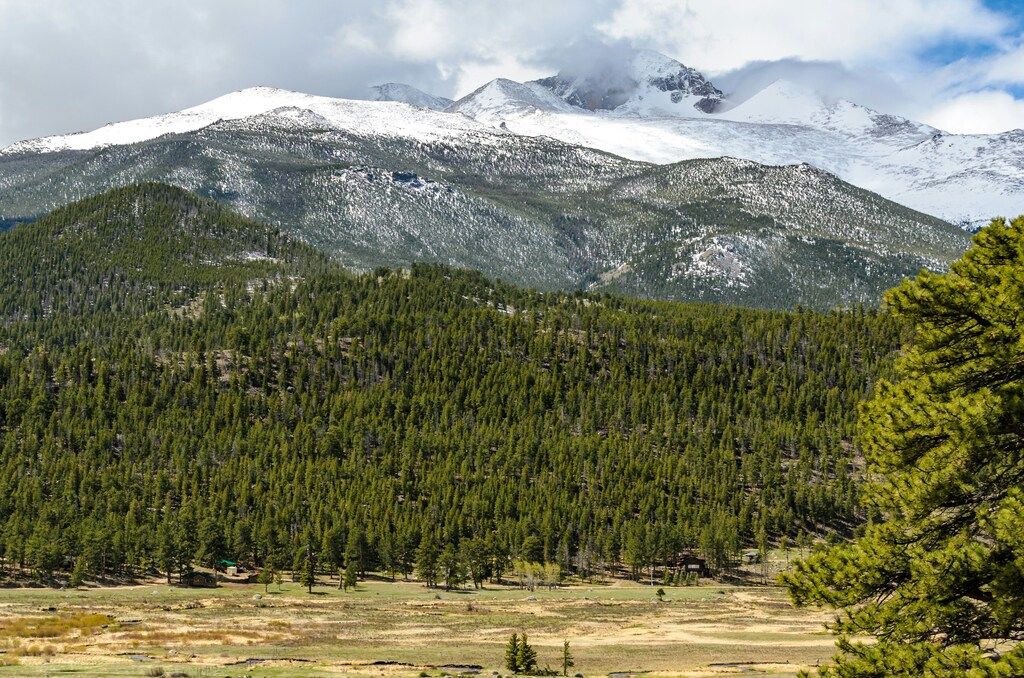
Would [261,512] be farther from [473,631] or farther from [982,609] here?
[982,609]

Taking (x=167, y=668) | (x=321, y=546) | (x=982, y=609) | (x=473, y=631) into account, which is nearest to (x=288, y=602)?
(x=473, y=631)

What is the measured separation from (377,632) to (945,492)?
72.5 meters

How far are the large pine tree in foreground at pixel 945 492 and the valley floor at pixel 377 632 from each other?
132ft

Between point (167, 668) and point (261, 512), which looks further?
point (261, 512)

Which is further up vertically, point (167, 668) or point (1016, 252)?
point (1016, 252)

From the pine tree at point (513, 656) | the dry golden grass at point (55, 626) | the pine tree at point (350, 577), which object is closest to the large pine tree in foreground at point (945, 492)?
the pine tree at point (513, 656)

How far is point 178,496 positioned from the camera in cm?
19238

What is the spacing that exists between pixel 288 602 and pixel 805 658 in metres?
64.7

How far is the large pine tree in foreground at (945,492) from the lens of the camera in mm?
17422

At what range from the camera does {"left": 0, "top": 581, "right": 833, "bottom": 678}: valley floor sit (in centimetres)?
6019

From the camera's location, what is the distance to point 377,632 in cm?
8406

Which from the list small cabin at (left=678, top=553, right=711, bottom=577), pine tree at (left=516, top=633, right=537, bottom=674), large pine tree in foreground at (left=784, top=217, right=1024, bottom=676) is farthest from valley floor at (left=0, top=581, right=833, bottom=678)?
small cabin at (left=678, top=553, right=711, bottom=577)

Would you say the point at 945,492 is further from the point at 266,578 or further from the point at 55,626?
the point at 266,578

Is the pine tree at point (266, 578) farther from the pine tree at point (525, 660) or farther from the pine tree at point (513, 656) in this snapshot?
the pine tree at point (525, 660)
